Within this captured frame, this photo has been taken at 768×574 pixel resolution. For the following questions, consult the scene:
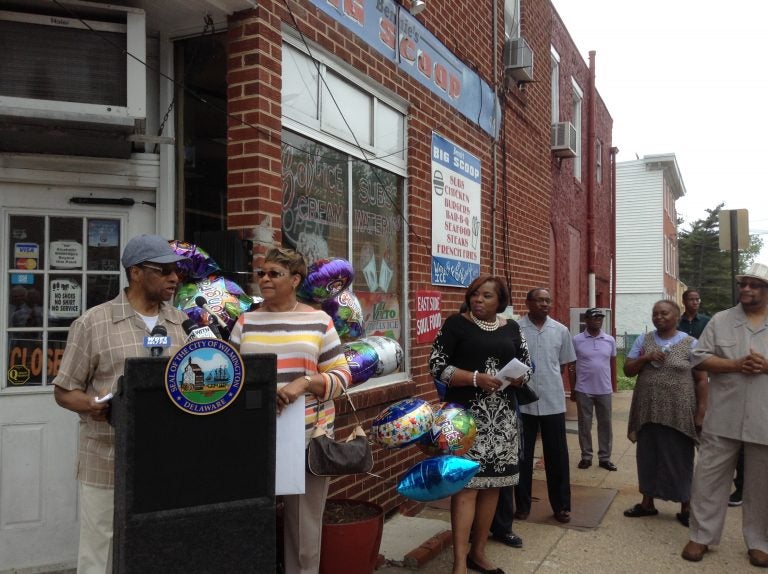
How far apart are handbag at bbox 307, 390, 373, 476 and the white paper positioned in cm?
22

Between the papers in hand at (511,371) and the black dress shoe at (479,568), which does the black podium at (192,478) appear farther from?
the black dress shoe at (479,568)

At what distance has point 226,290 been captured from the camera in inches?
136

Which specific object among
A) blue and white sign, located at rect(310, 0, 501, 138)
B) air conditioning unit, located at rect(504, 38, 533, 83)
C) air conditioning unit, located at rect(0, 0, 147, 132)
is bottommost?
air conditioning unit, located at rect(0, 0, 147, 132)

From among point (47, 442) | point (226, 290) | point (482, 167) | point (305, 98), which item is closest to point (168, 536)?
point (226, 290)

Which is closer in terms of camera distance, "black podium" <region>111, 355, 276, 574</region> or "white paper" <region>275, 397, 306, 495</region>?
Result: "black podium" <region>111, 355, 276, 574</region>

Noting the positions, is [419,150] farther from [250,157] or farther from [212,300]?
[212,300]

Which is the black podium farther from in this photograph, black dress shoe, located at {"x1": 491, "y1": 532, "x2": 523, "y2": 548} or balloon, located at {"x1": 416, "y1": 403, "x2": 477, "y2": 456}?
black dress shoe, located at {"x1": 491, "y1": 532, "x2": 523, "y2": 548}

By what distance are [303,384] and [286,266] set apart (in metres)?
0.57

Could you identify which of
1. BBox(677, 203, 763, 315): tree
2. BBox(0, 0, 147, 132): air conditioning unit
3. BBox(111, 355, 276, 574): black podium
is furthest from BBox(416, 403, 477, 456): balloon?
BBox(677, 203, 763, 315): tree

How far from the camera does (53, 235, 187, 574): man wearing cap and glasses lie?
2.71m

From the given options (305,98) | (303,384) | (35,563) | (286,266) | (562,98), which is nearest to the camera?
(303,384)

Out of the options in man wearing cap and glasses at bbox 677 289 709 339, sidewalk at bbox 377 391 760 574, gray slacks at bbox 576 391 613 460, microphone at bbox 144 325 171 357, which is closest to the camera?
microphone at bbox 144 325 171 357

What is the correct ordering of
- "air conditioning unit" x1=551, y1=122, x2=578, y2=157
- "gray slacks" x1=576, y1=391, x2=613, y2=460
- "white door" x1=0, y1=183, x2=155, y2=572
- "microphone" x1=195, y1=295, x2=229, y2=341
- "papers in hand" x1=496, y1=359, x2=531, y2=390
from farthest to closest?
1. "air conditioning unit" x1=551, y1=122, x2=578, y2=157
2. "gray slacks" x1=576, y1=391, x2=613, y2=460
3. "papers in hand" x1=496, y1=359, x2=531, y2=390
4. "white door" x1=0, y1=183, x2=155, y2=572
5. "microphone" x1=195, y1=295, x2=229, y2=341

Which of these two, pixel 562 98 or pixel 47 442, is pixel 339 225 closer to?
pixel 47 442
